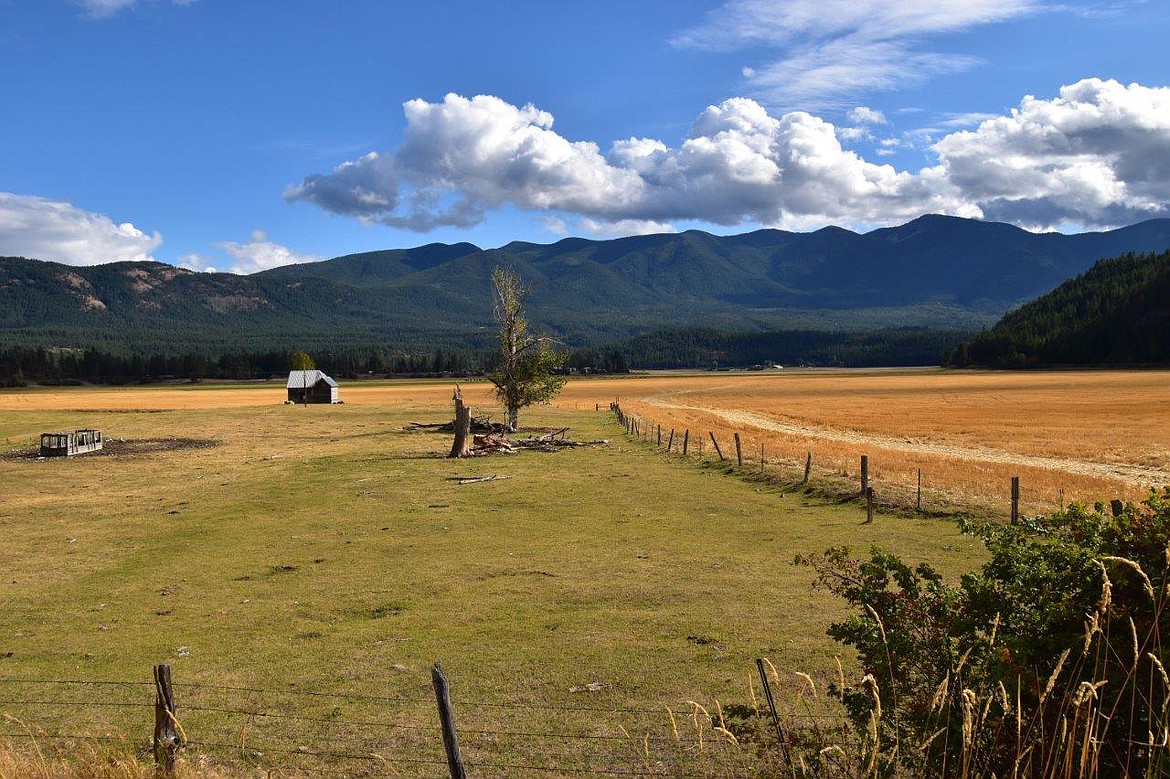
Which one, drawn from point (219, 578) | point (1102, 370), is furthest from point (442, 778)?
point (1102, 370)

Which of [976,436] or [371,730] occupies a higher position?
[976,436]

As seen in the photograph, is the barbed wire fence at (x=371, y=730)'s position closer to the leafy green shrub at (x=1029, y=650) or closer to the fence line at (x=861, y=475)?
the leafy green shrub at (x=1029, y=650)

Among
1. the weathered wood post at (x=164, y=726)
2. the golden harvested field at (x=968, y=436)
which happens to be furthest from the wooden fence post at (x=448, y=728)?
the golden harvested field at (x=968, y=436)

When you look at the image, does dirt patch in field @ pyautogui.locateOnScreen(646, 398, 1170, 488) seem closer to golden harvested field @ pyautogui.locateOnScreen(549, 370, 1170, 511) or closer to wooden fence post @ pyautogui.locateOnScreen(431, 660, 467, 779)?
golden harvested field @ pyautogui.locateOnScreen(549, 370, 1170, 511)

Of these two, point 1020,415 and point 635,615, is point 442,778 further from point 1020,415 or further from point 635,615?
point 1020,415

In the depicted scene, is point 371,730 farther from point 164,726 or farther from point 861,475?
point 861,475

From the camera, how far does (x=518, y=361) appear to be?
57.7 m

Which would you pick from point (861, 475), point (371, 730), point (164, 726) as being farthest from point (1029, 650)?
point (861, 475)

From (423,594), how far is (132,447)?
134 ft

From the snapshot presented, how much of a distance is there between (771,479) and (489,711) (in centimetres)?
2254

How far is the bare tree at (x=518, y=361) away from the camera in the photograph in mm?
56812

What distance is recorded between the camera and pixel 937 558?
19.2 metres

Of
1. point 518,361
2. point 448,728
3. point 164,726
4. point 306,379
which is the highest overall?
point 518,361

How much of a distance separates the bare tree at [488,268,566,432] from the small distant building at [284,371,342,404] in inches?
2112
